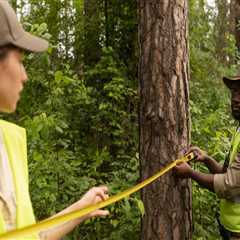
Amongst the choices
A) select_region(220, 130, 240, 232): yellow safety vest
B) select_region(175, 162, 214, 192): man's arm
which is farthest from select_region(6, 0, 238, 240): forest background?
select_region(220, 130, 240, 232): yellow safety vest

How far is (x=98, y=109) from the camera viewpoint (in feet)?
22.7

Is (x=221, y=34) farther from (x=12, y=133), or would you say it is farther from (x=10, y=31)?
(x=10, y=31)

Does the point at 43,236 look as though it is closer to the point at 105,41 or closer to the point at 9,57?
the point at 9,57

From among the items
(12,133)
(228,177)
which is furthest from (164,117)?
(12,133)

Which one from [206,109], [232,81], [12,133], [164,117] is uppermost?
[232,81]

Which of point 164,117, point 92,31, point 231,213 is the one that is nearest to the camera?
point 164,117

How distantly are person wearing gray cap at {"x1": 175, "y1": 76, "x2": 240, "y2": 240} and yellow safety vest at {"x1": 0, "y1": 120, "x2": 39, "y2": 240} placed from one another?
2056 mm

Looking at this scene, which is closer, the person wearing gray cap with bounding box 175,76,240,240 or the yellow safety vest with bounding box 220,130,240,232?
the person wearing gray cap with bounding box 175,76,240,240

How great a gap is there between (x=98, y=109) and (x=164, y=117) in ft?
8.93

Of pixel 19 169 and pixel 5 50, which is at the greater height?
pixel 5 50

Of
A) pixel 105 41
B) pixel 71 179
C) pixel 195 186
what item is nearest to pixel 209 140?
pixel 195 186

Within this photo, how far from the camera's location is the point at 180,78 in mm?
4332

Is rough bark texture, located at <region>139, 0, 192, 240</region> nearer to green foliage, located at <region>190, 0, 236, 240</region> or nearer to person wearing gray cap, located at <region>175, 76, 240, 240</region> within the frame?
person wearing gray cap, located at <region>175, 76, 240, 240</region>

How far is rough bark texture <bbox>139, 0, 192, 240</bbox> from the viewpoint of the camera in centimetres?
427
